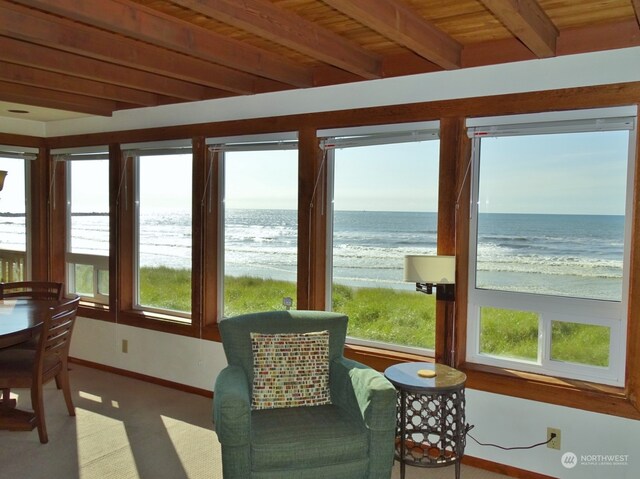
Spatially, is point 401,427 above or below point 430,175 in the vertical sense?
below

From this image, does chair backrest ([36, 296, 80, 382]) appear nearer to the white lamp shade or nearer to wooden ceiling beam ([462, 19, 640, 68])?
the white lamp shade

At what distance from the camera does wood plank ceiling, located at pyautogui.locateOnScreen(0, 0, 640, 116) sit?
246cm

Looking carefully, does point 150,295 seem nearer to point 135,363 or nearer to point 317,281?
point 135,363

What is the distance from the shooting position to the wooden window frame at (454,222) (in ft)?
9.48

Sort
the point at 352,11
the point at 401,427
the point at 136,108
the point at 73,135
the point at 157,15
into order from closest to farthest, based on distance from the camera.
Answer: the point at 352,11
the point at 157,15
the point at 401,427
the point at 136,108
the point at 73,135

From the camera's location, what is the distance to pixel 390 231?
12.3 ft

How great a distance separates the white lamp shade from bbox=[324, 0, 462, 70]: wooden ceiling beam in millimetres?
1073

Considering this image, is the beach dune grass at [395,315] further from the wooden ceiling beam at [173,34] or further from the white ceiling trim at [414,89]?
the wooden ceiling beam at [173,34]

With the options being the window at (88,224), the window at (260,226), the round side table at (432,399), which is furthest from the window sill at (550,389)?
the window at (88,224)

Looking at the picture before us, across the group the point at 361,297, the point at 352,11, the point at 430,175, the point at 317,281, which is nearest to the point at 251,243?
the point at 317,281

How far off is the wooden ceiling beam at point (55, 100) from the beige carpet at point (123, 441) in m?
2.27

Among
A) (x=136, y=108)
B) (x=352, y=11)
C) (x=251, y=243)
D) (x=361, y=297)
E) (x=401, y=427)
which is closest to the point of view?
(x=352, y=11)

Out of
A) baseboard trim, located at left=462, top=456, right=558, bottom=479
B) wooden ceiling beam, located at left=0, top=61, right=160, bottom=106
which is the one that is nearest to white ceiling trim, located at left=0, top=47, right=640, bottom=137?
wooden ceiling beam, located at left=0, top=61, right=160, bottom=106

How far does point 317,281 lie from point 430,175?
108cm
